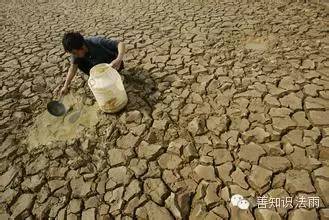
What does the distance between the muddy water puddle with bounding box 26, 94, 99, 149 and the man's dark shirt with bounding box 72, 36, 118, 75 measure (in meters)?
0.39

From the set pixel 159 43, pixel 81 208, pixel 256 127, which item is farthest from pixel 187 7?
pixel 81 208

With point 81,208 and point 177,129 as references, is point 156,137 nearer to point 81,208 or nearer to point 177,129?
point 177,129

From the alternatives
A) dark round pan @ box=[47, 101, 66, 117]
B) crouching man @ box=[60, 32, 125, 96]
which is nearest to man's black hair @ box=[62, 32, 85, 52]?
crouching man @ box=[60, 32, 125, 96]

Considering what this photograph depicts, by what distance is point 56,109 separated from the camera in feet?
9.06

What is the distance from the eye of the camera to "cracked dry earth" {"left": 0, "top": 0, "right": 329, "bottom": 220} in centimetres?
193

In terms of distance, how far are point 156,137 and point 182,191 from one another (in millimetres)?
565

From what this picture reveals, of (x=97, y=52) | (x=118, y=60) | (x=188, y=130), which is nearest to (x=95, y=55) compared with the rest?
(x=97, y=52)

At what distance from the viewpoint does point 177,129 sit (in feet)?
7.91

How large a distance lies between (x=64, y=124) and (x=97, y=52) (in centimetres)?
77

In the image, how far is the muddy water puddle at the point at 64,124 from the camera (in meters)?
2.55

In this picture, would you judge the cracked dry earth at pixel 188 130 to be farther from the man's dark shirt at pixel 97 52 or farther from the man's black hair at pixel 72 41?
the man's black hair at pixel 72 41

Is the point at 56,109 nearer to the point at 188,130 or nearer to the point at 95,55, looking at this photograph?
the point at 95,55

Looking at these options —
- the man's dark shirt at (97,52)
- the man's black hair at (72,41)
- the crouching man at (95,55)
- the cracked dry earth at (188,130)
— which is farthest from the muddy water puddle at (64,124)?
the man's black hair at (72,41)

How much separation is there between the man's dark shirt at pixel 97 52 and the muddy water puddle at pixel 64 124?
39 centimetres
